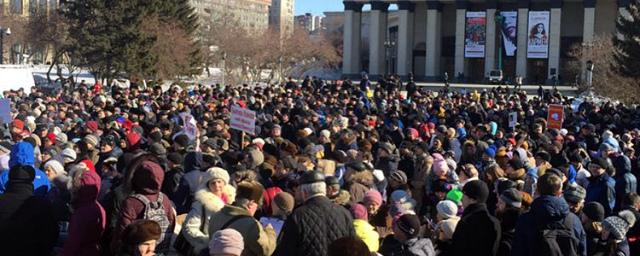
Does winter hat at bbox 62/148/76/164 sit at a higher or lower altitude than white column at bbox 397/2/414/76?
lower

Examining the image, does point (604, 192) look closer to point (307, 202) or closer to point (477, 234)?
point (477, 234)

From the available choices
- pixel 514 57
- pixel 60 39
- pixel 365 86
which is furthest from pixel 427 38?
pixel 365 86

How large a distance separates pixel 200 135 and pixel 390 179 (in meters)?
6.62

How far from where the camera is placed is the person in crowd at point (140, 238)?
570 centimetres

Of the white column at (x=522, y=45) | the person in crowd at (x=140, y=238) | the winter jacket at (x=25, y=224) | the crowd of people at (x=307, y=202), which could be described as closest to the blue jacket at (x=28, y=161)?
the crowd of people at (x=307, y=202)

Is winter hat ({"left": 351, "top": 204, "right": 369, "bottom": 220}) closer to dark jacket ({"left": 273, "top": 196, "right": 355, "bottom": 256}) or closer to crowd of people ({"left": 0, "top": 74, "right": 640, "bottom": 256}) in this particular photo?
crowd of people ({"left": 0, "top": 74, "right": 640, "bottom": 256})

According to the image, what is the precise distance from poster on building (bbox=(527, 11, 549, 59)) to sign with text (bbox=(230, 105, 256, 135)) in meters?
66.6

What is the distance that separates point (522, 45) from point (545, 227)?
75592mm

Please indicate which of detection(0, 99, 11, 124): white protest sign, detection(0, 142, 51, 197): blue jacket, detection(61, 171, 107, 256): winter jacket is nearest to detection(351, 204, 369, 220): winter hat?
detection(61, 171, 107, 256): winter jacket

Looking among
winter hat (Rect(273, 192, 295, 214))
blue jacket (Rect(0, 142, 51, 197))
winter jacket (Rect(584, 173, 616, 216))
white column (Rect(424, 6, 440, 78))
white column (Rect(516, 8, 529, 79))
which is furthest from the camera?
white column (Rect(424, 6, 440, 78))

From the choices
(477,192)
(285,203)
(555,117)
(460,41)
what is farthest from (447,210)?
(460,41)

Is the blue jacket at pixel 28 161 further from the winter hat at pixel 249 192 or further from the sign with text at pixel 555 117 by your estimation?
the sign with text at pixel 555 117

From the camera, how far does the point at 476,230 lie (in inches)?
281

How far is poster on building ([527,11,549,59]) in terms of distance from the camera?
7781 centimetres
